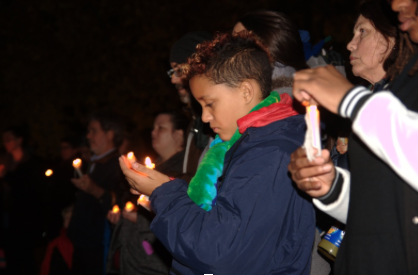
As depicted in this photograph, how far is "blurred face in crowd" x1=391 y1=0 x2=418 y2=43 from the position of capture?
153 cm

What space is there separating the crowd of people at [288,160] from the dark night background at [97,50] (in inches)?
231

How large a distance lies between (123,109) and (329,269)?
8.07 metres

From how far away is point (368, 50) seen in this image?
7.84 ft

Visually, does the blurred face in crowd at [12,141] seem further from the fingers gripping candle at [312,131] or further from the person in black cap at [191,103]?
the fingers gripping candle at [312,131]

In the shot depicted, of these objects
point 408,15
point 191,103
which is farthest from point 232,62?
point 191,103

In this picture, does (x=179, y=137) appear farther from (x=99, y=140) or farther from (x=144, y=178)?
(x=144, y=178)

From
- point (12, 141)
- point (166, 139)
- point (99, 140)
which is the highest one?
point (166, 139)

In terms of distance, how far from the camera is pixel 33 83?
1091 centimetres

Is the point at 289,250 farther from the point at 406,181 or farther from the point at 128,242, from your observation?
the point at 128,242

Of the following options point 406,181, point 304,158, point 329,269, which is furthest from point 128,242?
point 406,181

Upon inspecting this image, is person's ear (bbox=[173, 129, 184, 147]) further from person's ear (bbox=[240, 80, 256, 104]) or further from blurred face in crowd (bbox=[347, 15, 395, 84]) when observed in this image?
blurred face in crowd (bbox=[347, 15, 395, 84])

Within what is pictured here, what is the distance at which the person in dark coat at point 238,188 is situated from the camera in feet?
6.42

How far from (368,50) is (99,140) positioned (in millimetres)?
4320

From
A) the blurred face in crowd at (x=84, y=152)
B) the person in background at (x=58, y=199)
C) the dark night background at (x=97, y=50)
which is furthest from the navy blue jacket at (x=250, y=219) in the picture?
the dark night background at (x=97, y=50)
